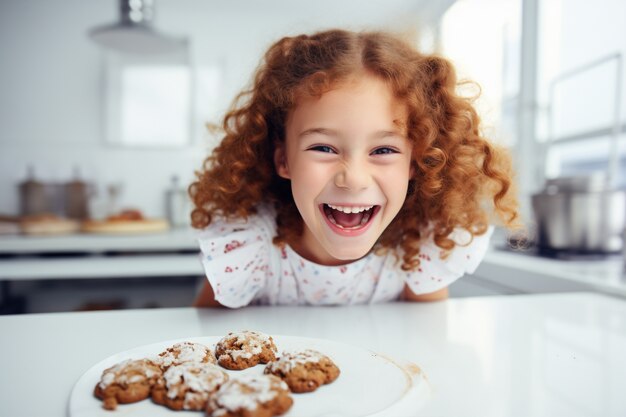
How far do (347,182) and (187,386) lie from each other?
0.37 metres

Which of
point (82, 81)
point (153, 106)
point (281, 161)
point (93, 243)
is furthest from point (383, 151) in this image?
point (82, 81)

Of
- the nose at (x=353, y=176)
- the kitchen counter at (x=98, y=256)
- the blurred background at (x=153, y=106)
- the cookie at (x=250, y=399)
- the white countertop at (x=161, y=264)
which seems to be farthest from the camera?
the blurred background at (x=153, y=106)

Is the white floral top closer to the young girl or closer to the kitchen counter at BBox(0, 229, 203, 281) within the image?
the young girl

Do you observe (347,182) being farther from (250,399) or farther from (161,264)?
(161,264)

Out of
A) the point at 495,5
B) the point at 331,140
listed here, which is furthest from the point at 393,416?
the point at 495,5

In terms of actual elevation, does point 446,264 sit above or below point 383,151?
below

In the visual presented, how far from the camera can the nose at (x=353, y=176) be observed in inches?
27.4

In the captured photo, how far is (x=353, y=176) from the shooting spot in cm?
69

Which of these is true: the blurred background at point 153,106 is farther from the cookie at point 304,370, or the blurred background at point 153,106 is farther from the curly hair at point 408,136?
the cookie at point 304,370

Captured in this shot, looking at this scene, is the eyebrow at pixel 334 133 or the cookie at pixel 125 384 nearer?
the cookie at pixel 125 384

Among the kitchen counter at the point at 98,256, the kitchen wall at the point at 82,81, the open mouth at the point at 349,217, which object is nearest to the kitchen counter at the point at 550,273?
the open mouth at the point at 349,217

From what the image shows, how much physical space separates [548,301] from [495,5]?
73.6 inches

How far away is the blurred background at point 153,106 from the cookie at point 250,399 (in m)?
1.31

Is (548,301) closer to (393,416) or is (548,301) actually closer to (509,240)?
(393,416)
